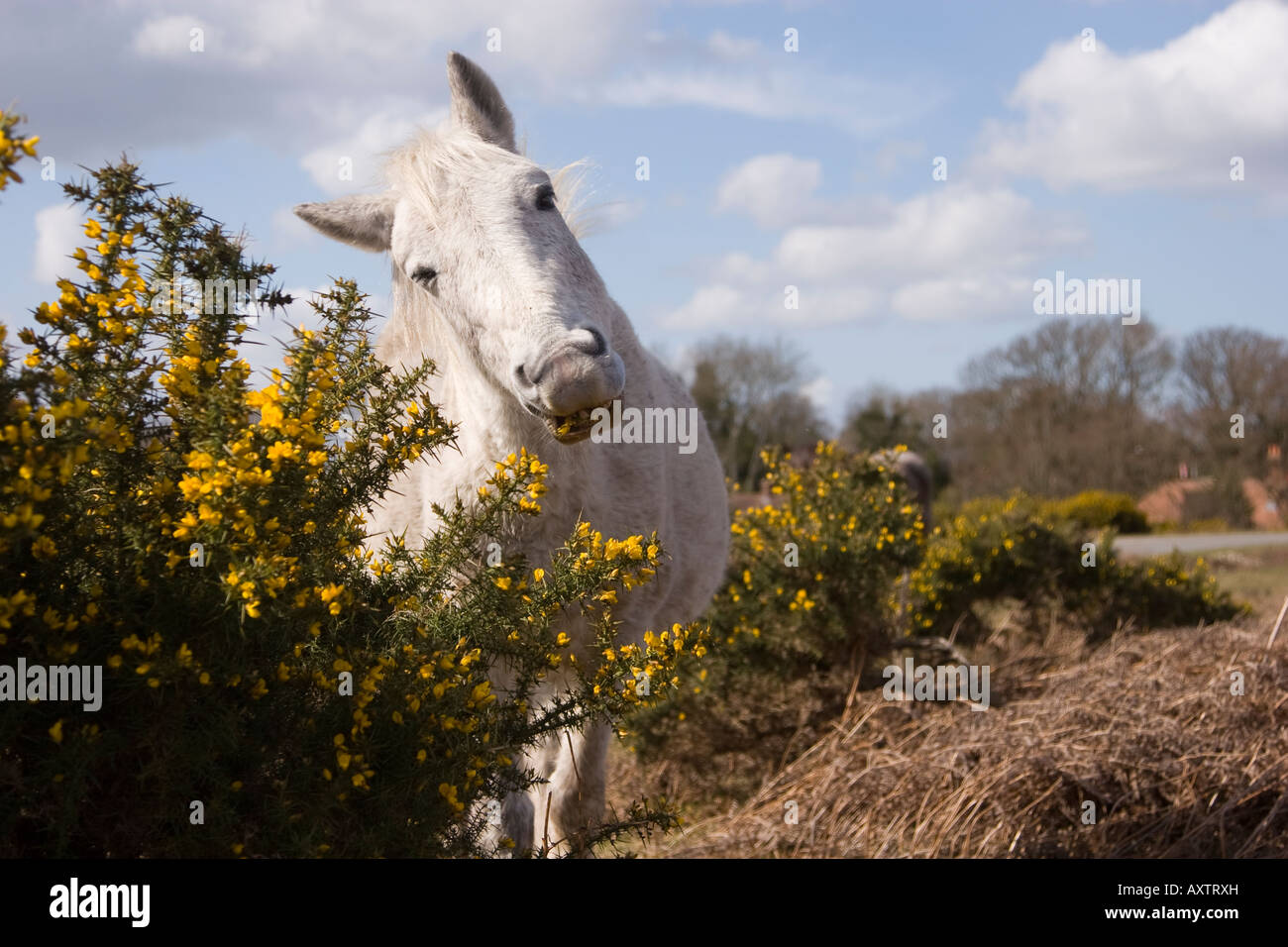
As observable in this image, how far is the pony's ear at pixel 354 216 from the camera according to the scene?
12.6 ft

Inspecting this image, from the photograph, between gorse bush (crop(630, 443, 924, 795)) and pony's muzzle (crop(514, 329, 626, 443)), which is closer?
pony's muzzle (crop(514, 329, 626, 443))

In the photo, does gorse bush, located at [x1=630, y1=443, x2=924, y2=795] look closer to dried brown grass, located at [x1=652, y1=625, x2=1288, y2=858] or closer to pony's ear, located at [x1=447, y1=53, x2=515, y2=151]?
dried brown grass, located at [x1=652, y1=625, x2=1288, y2=858]

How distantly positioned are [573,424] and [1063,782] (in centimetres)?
317

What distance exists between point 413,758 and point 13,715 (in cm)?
79

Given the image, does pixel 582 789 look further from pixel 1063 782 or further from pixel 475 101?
pixel 475 101

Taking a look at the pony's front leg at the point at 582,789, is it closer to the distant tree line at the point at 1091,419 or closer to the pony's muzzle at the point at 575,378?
the pony's muzzle at the point at 575,378

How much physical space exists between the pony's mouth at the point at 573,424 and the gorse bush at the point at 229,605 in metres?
0.29

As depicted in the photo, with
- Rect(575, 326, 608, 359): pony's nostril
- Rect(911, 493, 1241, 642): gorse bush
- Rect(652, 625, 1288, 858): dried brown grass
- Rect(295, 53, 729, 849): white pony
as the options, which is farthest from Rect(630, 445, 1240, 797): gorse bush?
Rect(575, 326, 608, 359): pony's nostril

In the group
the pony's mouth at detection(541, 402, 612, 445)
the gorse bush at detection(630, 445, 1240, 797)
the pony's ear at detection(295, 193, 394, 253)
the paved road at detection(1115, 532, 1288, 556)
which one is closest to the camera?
the pony's mouth at detection(541, 402, 612, 445)

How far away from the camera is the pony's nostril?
9.55 feet

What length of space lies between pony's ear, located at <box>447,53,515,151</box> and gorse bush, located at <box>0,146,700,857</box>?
1561 mm

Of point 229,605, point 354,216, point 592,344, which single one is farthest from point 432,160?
point 229,605

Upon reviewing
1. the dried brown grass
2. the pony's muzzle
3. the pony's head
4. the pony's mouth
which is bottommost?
the dried brown grass
